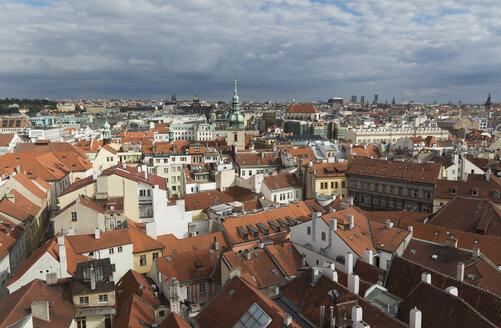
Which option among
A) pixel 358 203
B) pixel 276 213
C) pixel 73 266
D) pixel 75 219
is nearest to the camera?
pixel 73 266

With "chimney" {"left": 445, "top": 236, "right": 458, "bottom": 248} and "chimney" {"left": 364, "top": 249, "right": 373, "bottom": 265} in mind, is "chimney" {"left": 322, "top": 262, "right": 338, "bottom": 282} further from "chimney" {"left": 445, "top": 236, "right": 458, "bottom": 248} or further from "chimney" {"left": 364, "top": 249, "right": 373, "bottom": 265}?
"chimney" {"left": 445, "top": 236, "right": 458, "bottom": 248}

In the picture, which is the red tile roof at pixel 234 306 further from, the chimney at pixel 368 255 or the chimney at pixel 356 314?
the chimney at pixel 368 255

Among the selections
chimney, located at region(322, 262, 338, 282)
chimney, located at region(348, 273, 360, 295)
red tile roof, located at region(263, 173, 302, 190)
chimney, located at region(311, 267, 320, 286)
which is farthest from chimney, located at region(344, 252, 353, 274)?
red tile roof, located at region(263, 173, 302, 190)

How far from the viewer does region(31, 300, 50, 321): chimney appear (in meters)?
26.2

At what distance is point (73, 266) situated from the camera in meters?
37.3

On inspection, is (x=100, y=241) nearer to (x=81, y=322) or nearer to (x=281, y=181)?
(x=81, y=322)

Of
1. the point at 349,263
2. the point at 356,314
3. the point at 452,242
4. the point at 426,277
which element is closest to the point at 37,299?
the point at 356,314

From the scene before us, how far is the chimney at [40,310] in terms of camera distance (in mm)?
26156

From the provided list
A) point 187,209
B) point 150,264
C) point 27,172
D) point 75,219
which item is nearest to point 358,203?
point 187,209

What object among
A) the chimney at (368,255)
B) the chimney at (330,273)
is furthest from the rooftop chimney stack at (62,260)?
the chimney at (368,255)

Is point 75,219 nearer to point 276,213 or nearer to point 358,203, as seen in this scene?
point 276,213

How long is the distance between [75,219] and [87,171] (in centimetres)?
4795

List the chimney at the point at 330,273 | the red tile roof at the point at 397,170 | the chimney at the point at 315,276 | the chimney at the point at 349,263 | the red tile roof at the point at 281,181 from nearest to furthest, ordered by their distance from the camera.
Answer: the chimney at the point at 330,273 → the chimney at the point at 315,276 → the chimney at the point at 349,263 → the red tile roof at the point at 397,170 → the red tile roof at the point at 281,181

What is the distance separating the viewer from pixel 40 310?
2631 centimetres
